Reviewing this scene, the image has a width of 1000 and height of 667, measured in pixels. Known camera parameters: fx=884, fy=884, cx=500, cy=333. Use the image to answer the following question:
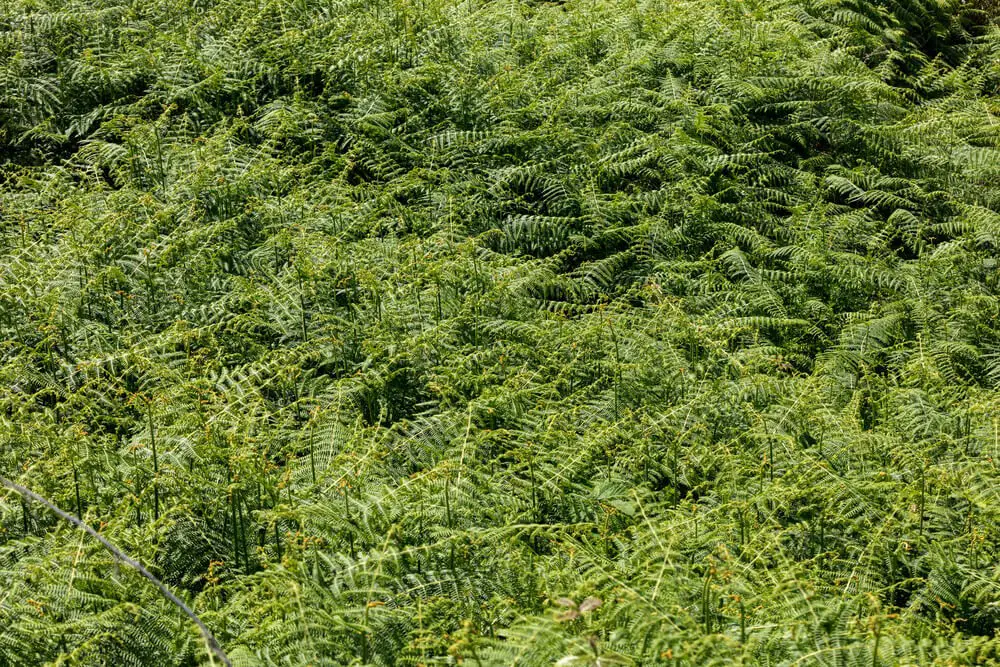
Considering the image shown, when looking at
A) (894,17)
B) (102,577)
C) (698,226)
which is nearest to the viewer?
(102,577)

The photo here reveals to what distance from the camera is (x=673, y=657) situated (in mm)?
2969

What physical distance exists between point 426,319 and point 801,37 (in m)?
5.71

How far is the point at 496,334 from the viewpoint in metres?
5.36

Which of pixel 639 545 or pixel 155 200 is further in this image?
pixel 155 200

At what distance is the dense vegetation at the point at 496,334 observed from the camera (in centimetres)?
343

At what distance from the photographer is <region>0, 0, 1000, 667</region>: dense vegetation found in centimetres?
343

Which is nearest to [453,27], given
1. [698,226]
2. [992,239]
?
[698,226]

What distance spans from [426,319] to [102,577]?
2.45 m

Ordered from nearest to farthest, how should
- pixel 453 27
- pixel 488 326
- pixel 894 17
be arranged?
pixel 488 326 → pixel 453 27 → pixel 894 17

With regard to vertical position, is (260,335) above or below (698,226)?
below

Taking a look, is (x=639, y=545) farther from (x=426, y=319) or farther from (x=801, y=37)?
(x=801, y=37)

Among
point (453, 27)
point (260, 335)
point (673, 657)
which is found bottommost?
point (260, 335)

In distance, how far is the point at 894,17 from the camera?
966 centimetres

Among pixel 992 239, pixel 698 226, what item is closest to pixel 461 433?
pixel 698 226
